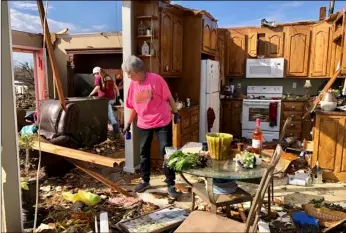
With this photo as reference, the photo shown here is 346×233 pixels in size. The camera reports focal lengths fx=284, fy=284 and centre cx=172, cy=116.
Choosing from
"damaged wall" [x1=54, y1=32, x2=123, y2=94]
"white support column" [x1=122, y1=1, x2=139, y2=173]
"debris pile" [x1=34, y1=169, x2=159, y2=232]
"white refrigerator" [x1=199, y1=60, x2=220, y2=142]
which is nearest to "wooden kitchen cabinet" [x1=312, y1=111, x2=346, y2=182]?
"white refrigerator" [x1=199, y1=60, x2=220, y2=142]

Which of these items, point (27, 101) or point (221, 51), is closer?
point (221, 51)

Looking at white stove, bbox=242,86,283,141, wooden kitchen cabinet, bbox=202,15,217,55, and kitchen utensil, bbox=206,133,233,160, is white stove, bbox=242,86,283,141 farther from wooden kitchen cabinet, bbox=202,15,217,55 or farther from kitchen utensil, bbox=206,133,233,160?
kitchen utensil, bbox=206,133,233,160

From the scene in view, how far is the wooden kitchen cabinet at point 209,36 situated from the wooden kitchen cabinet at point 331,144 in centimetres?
206

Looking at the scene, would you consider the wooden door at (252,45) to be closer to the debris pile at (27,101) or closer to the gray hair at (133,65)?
the gray hair at (133,65)

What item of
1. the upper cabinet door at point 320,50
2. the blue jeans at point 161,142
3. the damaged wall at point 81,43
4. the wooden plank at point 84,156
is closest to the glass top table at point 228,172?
the wooden plank at point 84,156

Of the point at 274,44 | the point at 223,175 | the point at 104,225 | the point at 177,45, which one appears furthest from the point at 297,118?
the point at 104,225

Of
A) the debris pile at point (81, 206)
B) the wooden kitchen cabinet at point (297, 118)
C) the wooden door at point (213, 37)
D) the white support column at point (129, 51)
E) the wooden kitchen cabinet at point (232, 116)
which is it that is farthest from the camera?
the wooden kitchen cabinet at point (232, 116)

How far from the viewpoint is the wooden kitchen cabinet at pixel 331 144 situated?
3381 millimetres

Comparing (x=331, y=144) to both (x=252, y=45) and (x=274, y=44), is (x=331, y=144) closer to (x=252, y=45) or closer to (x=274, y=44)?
(x=274, y=44)

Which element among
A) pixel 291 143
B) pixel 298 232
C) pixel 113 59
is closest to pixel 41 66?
pixel 113 59

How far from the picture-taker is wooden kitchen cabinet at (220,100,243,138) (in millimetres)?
5910

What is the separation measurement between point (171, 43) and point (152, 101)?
146 cm

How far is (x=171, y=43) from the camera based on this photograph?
4.06 m

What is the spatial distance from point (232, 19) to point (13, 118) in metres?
4.75
